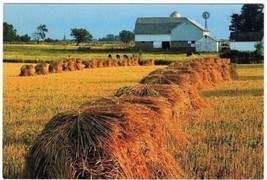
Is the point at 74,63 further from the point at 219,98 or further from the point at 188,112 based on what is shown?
the point at 188,112

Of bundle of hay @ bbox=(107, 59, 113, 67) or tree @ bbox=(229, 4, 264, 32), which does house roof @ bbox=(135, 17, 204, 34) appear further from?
bundle of hay @ bbox=(107, 59, 113, 67)

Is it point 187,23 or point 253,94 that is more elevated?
point 187,23

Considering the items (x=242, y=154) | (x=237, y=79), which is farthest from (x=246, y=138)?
(x=237, y=79)

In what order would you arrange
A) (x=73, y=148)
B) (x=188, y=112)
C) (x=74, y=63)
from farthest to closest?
1. (x=74, y=63)
2. (x=188, y=112)
3. (x=73, y=148)

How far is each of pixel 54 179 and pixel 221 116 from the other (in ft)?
12.5

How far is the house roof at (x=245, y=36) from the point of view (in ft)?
32.4

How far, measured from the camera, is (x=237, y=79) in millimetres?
16062

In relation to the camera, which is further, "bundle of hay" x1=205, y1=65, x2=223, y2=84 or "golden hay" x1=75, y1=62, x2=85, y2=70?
"golden hay" x1=75, y1=62, x2=85, y2=70

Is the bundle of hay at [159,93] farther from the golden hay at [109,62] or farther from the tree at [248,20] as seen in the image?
the golden hay at [109,62]

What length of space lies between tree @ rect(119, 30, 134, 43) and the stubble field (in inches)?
55.2

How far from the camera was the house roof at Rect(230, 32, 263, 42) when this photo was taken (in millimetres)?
9883

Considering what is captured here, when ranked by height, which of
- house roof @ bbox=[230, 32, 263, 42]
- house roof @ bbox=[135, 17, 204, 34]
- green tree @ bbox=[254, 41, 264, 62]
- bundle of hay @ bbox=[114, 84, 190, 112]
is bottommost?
bundle of hay @ bbox=[114, 84, 190, 112]

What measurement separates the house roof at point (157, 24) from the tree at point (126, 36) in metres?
0.11

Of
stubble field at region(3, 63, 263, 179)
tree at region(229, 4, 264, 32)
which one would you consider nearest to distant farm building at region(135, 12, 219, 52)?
tree at region(229, 4, 264, 32)
